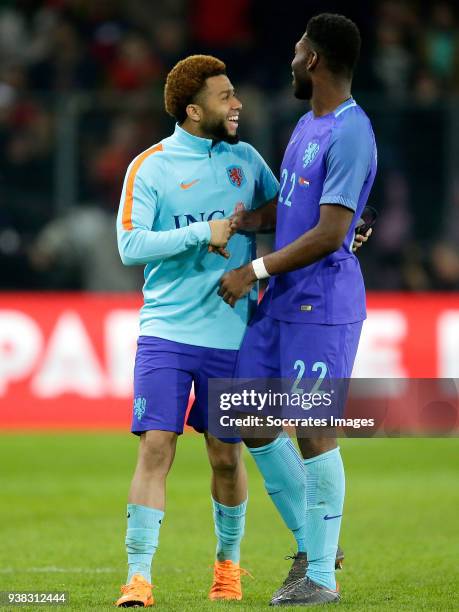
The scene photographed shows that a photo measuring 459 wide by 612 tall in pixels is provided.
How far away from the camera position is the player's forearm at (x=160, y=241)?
230 inches

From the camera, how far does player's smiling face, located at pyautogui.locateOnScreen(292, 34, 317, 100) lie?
225 inches

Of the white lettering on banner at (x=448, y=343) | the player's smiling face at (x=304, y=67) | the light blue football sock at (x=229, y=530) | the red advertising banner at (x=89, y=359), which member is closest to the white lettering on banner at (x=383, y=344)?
the red advertising banner at (x=89, y=359)

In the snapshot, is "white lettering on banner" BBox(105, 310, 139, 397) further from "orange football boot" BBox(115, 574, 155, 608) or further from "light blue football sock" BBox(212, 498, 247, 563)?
"orange football boot" BBox(115, 574, 155, 608)

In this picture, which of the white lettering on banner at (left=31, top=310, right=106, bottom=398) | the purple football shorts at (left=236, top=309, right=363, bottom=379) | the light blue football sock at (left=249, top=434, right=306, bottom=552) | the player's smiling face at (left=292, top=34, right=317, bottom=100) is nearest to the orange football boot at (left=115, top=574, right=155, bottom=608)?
the light blue football sock at (left=249, top=434, right=306, bottom=552)

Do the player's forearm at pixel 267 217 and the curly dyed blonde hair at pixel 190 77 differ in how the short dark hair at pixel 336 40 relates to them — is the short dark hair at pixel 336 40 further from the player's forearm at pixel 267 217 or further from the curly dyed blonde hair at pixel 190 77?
the player's forearm at pixel 267 217

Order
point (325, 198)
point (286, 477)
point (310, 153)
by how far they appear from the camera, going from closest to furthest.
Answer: point (325, 198)
point (310, 153)
point (286, 477)

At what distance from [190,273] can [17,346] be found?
726 cm

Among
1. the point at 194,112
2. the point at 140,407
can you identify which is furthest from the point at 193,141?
the point at 140,407

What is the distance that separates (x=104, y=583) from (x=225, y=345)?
51.7 inches

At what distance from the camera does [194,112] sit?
Result: 610 centimetres

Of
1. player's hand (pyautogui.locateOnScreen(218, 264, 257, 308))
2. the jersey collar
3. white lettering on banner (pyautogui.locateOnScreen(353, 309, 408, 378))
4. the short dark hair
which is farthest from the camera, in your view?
white lettering on banner (pyautogui.locateOnScreen(353, 309, 408, 378))

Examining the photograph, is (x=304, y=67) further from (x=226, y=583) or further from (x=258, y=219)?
(x=226, y=583)

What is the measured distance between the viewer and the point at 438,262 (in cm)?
1375

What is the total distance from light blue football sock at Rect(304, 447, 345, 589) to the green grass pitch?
174 mm
